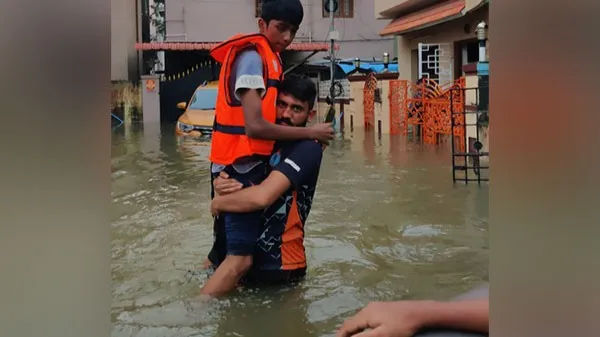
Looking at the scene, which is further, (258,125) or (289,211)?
(289,211)

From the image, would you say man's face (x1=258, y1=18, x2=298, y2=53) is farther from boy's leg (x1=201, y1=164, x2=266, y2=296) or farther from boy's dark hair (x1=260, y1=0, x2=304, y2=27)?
boy's leg (x1=201, y1=164, x2=266, y2=296)

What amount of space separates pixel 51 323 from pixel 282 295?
2.78 metres

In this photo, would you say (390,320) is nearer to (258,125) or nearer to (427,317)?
(427,317)

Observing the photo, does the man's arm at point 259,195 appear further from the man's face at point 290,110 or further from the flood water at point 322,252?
the flood water at point 322,252

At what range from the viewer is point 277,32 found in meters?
3.72

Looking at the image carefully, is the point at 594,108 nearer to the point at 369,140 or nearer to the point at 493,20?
the point at 493,20

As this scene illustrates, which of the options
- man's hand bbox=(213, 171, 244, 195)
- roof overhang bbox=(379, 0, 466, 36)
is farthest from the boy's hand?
roof overhang bbox=(379, 0, 466, 36)

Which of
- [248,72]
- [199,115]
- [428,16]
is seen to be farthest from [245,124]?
[199,115]

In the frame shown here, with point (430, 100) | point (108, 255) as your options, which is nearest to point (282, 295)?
point (108, 255)

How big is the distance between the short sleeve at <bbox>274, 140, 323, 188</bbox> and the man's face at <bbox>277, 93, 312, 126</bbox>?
0.15 meters

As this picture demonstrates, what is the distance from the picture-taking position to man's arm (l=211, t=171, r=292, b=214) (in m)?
3.60

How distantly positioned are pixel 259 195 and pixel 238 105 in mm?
456

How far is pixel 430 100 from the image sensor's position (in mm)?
13266

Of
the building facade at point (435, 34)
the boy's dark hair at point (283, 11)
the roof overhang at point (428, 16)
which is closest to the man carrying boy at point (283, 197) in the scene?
the boy's dark hair at point (283, 11)
